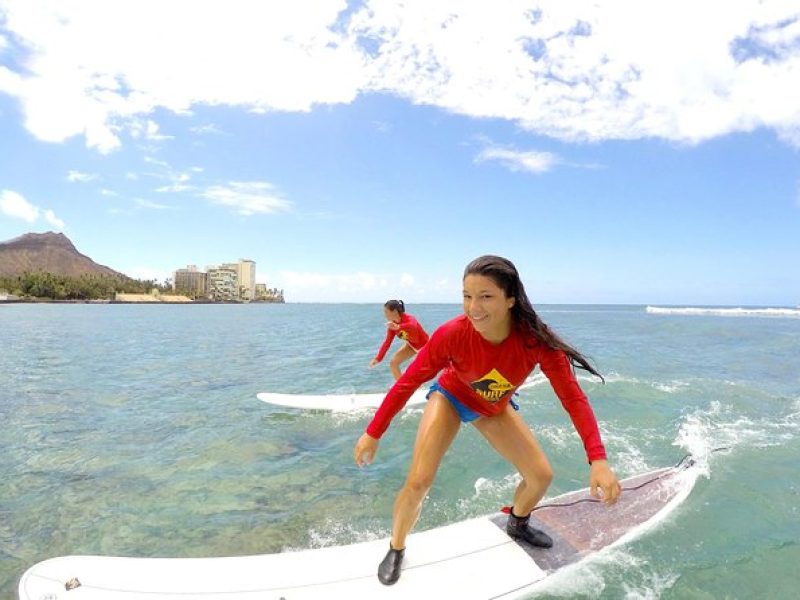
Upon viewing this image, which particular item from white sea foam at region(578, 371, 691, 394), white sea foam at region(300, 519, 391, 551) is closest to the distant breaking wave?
white sea foam at region(578, 371, 691, 394)

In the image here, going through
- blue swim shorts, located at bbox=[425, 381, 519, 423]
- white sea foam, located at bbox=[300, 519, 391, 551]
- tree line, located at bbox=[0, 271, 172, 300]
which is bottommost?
white sea foam, located at bbox=[300, 519, 391, 551]

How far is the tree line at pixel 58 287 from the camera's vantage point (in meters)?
131

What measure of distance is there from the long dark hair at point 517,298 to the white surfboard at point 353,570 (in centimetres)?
198

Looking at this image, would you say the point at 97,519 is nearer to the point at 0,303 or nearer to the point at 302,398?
the point at 302,398

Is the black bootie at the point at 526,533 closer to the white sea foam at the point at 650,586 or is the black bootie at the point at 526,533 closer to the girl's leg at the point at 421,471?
the white sea foam at the point at 650,586

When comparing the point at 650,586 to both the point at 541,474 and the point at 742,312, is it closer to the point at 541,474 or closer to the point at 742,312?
the point at 541,474

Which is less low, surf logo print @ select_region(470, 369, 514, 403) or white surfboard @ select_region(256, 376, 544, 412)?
surf logo print @ select_region(470, 369, 514, 403)

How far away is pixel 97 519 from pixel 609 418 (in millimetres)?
9264

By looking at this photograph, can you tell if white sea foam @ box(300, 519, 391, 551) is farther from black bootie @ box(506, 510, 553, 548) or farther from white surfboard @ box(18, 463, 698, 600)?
black bootie @ box(506, 510, 553, 548)

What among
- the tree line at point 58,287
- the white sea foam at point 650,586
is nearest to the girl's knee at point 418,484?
the white sea foam at point 650,586

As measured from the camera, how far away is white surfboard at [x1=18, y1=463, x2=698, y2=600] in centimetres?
369

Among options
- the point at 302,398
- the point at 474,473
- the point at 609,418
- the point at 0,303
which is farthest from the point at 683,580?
the point at 0,303

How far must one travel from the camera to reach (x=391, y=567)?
394 centimetres

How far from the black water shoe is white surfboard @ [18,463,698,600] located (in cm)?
6
